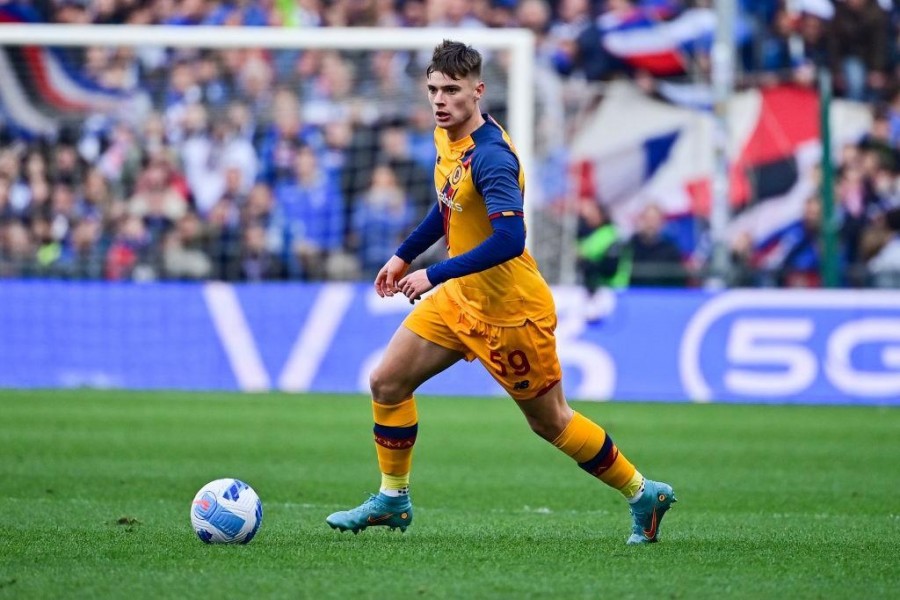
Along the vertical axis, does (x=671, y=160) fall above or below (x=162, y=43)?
below

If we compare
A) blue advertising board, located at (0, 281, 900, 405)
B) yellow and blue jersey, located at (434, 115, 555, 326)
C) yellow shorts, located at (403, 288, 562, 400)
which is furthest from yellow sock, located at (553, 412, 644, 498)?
blue advertising board, located at (0, 281, 900, 405)

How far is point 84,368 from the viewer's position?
17375 mm

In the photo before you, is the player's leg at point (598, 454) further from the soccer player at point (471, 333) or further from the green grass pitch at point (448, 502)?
the green grass pitch at point (448, 502)

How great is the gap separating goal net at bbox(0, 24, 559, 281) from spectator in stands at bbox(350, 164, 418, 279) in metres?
0.02

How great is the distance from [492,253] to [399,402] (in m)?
1.01

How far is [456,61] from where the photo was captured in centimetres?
682

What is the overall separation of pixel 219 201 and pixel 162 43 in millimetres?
2221

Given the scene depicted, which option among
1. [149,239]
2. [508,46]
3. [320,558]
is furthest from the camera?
[149,239]

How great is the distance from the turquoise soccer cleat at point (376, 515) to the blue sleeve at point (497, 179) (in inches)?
60.0

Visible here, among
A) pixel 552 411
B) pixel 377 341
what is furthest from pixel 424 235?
pixel 377 341

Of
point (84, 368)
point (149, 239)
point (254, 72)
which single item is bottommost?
point (84, 368)

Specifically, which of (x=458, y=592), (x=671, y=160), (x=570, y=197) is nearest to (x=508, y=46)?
(x=570, y=197)

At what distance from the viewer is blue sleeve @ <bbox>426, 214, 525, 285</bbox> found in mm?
6566

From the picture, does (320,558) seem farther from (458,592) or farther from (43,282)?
(43,282)
